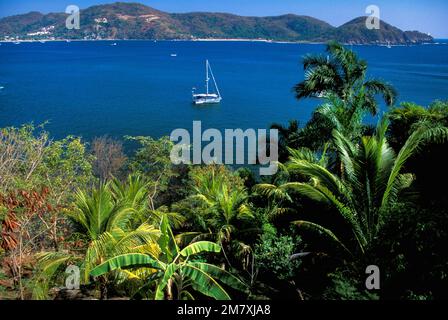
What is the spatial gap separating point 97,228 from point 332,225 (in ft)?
14.4

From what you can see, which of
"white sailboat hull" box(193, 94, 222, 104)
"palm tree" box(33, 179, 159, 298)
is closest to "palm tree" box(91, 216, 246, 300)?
"palm tree" box(33, 179, 159, 298)

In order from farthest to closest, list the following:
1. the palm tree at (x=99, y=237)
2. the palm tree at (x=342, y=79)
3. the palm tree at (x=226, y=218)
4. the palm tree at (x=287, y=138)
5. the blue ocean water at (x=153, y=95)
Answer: the blue ocean water at (x=153, y=95) → the palm tree at (x=287, y=138) → the palm tree at (x=342, y=79) → the palm tree at (x=226, y=218) → the palm tree at (x=99, y=237)

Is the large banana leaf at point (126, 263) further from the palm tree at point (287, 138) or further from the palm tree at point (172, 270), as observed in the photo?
the palm tree at point (287, 138)

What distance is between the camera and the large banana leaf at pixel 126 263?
6.07 metres

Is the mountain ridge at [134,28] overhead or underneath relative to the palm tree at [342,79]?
overhead

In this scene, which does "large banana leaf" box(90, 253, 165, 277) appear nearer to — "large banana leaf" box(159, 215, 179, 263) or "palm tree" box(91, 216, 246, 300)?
"palm tree" box(91, 216, 246, 300)

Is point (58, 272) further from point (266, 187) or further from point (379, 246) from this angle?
point (379, 246)

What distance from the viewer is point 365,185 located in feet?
22.9

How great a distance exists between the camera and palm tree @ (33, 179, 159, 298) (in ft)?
21.9

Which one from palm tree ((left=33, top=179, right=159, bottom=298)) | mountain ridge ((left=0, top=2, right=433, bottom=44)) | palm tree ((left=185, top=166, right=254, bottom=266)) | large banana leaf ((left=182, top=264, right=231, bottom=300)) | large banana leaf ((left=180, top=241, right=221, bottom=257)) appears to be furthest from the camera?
mountain ridge ((left=0, top=2, right=433, bottom=44))

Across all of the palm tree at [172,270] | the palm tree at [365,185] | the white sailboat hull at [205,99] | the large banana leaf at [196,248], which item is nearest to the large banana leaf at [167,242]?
the palm tree at [172,270]

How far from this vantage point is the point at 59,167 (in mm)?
11859

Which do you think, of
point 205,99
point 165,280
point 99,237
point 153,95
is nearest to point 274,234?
point 165,280
